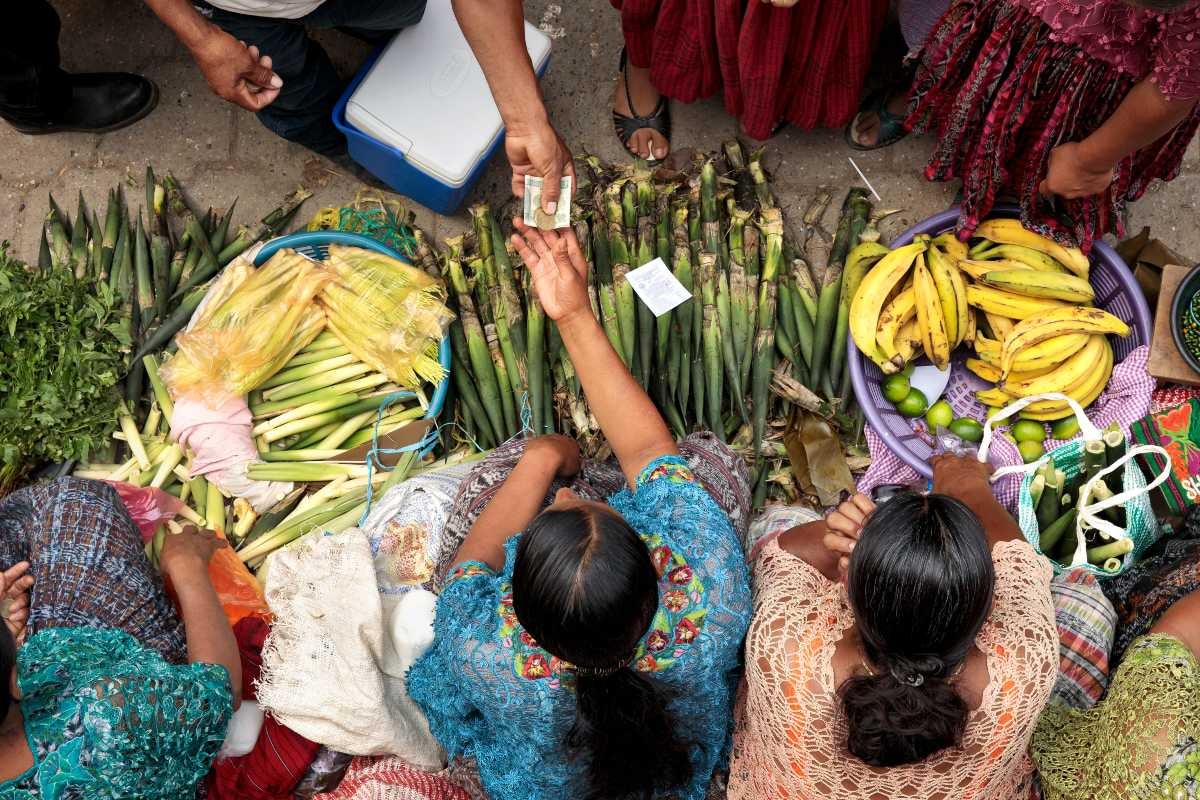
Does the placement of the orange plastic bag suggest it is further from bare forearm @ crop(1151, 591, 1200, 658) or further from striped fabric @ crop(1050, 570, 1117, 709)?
bare forearm @ crop(1151, 591, 1200, 658)

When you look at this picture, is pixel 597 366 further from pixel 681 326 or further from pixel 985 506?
pixel 985 506

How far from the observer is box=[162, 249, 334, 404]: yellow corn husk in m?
3.20

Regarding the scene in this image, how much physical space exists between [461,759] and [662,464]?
1016mm

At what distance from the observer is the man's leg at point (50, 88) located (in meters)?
3.62

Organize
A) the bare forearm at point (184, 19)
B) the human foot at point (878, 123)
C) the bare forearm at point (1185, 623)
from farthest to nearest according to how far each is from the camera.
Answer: the human foot at point (878, 123) → the bare forearm at point (184, 19) → the bare forearm at point (1185, 623)

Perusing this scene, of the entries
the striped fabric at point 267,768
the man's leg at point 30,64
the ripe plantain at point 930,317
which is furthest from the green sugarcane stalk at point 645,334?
the man's leg at point 30,64

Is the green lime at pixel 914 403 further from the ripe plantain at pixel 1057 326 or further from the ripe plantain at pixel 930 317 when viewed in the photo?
the ripe plantain at pixel 1057 326

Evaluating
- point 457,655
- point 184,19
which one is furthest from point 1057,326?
point 184,19

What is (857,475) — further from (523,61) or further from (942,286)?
(523,61)

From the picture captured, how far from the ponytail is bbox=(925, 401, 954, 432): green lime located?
5.21ft

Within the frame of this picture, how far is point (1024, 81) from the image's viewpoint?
2.82 meters

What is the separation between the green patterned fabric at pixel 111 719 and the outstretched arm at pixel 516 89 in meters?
1.70

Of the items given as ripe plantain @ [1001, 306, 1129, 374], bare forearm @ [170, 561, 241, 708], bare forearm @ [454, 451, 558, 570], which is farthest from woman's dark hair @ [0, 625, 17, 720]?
ripe plantain @ [1001, 306, 1129, 374]

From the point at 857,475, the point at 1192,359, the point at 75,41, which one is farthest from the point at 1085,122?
the point at 75,41
